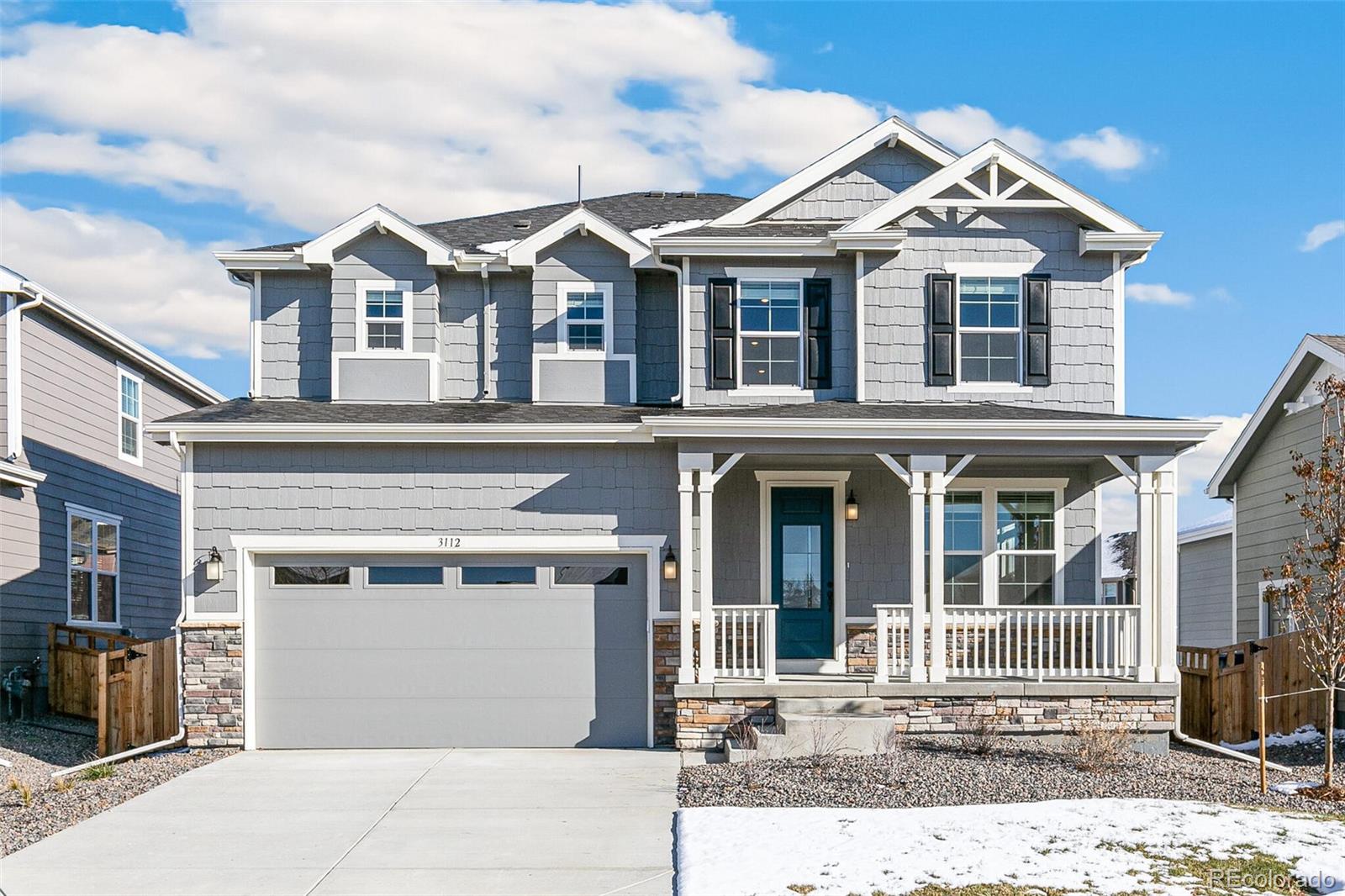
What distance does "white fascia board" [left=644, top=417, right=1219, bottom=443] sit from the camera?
490 inches

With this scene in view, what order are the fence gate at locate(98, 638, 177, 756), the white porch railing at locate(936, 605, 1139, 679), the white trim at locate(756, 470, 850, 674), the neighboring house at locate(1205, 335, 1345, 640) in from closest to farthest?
1. the white porch railing at locate(936, 605, 1139, 679)
2. the fence gate at locate(98, 638, 177, 756)
3. the white trim at locate(756, 470, 850, 674)
4. the neighboring house at locate(1205, 335, 1345, 640)

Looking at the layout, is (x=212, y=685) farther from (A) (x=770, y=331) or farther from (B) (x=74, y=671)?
(A) (x=770, y=331)

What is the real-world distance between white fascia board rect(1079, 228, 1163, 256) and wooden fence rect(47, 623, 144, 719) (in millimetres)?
11596

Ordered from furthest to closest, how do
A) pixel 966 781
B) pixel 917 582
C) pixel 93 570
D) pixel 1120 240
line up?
pixel 93 570, pixel 1120 240, pixel 917 582, pixel 966 781

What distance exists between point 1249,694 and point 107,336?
1498 centimetres

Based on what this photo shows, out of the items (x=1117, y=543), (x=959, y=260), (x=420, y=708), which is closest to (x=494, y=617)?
(x=420, y=708)

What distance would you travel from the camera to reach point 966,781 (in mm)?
10133

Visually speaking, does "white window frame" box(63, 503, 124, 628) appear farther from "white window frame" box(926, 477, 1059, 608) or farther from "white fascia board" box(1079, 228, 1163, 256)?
"white fascia board" box(1079, 228, 1163, 256)

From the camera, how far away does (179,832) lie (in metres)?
8.97

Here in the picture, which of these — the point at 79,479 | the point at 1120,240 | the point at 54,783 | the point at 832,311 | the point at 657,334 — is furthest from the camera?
the point at 79,479

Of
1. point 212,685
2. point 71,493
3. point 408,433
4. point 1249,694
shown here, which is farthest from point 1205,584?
point 71,493

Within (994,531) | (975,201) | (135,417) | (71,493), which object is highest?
(975,201)

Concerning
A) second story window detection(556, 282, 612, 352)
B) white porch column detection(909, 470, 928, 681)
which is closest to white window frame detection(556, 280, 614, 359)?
second story window detection(556, 282, 612, 352)

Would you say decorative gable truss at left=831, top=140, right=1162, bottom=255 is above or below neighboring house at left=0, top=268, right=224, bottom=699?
above
